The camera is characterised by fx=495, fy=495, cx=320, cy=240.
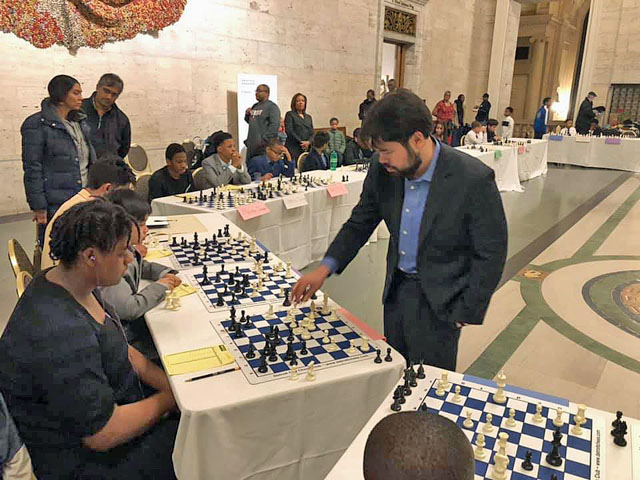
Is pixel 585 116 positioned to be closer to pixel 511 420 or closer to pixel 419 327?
pixel 419 327

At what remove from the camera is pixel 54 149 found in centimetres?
360

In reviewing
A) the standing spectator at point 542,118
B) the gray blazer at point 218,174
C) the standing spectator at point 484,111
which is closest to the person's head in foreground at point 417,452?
the gray blazer at point 218,174

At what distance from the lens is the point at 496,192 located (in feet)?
5.77

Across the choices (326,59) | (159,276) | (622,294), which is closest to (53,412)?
(159,276)

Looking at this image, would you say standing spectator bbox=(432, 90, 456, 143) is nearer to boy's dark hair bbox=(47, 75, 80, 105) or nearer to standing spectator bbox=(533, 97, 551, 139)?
standing spectator bbox=(533, 97, 551, 139)

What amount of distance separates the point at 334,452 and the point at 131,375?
2.53ft

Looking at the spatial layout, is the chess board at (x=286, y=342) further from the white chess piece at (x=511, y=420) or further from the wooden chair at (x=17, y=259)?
the wooden chair at (x=17, y=259)

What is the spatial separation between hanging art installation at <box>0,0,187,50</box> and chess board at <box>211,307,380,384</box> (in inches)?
229

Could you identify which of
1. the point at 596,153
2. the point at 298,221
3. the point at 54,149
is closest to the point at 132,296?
the point at 54,149

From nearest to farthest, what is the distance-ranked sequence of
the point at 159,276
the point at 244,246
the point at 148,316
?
the point at 148,316
the point at 159,276
the point at 244,246

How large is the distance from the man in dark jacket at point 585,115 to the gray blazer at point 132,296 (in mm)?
13495

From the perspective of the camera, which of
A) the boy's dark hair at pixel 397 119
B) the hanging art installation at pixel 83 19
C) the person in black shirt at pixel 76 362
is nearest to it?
the person in black shirt at pixel 76 362

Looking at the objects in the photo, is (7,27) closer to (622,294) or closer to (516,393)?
(516,393)

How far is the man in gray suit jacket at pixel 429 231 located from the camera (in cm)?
166
